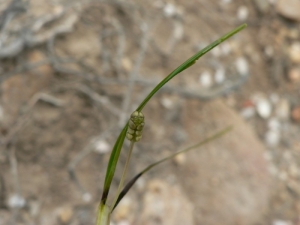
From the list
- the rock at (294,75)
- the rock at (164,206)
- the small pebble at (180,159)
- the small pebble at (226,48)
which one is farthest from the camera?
the rock at (294,75)

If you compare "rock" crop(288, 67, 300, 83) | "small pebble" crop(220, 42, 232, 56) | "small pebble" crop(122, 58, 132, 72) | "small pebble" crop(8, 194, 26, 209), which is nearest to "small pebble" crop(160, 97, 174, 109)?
"small pebble" crop(122, 58, 132, 72)

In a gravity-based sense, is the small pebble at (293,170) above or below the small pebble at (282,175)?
above

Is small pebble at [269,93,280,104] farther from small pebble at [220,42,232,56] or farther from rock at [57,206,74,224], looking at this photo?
rock at [57,206,74,224]

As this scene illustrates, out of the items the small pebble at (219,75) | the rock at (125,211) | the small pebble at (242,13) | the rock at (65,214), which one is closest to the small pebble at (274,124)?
the small pebble at (219,75)

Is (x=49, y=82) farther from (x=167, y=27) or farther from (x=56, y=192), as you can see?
(x=167, y=27)

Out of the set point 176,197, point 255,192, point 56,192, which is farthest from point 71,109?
point 255,192

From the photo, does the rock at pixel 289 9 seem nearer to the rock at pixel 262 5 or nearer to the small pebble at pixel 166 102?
the rock at pixel 262 5
